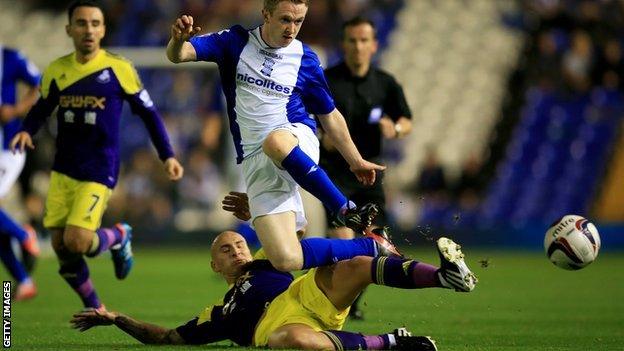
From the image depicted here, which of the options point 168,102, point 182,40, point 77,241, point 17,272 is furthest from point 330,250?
point 168,102

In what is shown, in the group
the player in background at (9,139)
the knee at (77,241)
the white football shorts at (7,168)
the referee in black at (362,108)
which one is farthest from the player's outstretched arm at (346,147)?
the white football shorts at (7,168)

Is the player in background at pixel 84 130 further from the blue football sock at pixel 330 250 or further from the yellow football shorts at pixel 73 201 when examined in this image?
the blue football sock at pixel 330 250

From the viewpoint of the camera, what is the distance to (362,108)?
951cm

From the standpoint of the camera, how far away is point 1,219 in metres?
11.0

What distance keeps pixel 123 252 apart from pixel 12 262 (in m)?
1.94

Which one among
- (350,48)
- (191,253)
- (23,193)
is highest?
(350,48)

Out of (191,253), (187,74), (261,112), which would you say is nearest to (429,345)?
(261,112)

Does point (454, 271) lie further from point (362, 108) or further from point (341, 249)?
point (362, 108)

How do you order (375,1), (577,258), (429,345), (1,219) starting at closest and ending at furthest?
(429,345) → (577,258) → (1,219) → (375,1)

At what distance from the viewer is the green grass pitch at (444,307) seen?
24.3 ft

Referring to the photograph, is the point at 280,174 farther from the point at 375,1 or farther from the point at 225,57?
the point at 375,1

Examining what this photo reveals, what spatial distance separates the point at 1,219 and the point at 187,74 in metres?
11.0

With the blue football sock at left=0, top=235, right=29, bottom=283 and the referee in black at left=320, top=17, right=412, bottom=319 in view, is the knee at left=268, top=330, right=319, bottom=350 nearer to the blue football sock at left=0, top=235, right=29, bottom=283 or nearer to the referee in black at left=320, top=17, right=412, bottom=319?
the referee in black at left=320, top=17, right=412, bottom=319

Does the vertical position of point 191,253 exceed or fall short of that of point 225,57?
it falls short
